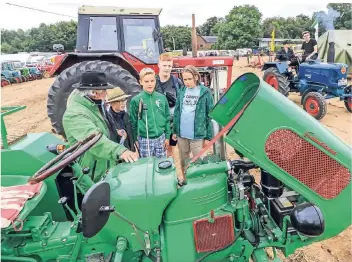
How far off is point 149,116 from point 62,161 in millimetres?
1451

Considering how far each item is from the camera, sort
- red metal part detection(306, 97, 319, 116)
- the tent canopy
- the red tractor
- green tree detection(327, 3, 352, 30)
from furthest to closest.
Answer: green tree detection(327, 3, 352, 30) → the tent canopy → red metal part detection(306, 97, 319, 116) → the red tractor

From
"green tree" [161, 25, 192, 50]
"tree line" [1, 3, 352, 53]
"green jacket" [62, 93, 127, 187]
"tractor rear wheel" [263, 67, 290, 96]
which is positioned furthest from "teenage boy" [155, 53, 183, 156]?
"green tree" [161, 25, 192, 50]

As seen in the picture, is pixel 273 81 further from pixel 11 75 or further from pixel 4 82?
pixel 11 75

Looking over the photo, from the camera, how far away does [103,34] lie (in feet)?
19.2

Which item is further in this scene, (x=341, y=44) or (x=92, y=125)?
(x=341, y=44)

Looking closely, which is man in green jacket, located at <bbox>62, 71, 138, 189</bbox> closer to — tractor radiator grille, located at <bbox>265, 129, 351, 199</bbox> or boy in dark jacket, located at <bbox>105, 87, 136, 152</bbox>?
boy in dark jacket, located at <bbox>105, 87, 136, 152</bbox>

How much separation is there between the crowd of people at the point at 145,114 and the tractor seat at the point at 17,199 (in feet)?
1.36

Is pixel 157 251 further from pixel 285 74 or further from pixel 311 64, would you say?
pixel 285 74

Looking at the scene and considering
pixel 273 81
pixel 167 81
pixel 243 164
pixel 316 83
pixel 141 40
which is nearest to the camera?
pixel 243 164

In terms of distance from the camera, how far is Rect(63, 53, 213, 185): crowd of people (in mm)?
2324

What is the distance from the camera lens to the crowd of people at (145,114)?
232 centimetres

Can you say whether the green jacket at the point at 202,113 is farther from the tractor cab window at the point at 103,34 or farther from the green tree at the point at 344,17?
the green tree at the point at 344,17

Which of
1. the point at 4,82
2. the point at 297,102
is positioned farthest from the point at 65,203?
the point at 4,82

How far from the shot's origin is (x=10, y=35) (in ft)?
153
